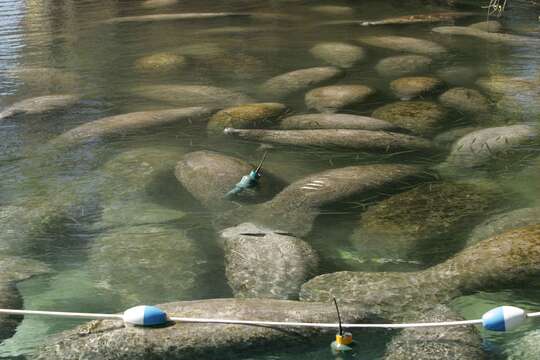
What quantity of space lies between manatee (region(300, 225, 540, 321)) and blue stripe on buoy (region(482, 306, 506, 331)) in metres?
0.56

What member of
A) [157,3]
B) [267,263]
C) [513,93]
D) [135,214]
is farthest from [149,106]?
[157,3]

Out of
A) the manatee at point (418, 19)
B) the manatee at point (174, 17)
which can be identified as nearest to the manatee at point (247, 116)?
the manatee at point (418, 19)

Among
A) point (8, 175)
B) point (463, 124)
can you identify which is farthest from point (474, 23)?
point (8, 175)

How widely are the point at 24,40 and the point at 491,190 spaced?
394 inches

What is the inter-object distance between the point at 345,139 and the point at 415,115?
1.22 metres

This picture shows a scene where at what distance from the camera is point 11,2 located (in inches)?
749

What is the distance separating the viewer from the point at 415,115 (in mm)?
8922

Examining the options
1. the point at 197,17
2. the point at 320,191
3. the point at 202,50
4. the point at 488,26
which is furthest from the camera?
the point at 197,17

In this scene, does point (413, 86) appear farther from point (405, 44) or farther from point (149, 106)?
point (149, 106)

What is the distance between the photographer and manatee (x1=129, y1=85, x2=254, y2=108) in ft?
32.4

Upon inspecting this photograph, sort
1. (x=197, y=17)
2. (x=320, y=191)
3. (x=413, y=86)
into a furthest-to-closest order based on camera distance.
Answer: (x=197, y=17) < (x=413, y=86) < (x=320, y=191)

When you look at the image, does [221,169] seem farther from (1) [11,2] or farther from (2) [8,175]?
(1) [11,2]

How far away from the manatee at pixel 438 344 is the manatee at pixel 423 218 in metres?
1.31

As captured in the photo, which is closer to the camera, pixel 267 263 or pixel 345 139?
pixel 267 263
